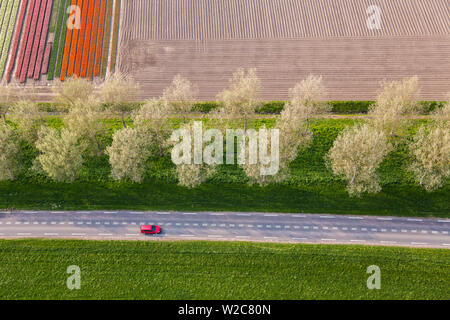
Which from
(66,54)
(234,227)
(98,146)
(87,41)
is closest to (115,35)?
(87,41)

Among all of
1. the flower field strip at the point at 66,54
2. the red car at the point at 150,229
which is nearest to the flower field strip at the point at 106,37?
the flower field strip at the point at 66,54

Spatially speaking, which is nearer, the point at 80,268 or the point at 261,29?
the point at 80,268

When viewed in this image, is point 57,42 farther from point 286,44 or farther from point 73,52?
point 286,44

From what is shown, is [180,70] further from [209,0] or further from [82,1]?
[82,1]

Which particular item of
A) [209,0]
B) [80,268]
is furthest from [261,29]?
A: [80,268]

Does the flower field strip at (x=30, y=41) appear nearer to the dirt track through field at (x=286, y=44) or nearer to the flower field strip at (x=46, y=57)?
the flower field strip at (x=46, y=57)

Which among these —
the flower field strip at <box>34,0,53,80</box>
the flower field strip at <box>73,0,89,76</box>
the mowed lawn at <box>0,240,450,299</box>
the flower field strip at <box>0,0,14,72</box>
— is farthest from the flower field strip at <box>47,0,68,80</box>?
the mowed lawn at <box>0,240,450,299</box>

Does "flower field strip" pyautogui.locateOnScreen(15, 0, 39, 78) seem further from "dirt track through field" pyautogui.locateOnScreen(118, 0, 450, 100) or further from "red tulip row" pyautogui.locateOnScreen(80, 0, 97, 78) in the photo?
"dirt track through field" pyautogui.locateOnScreen(118, 0, 450, 100)
